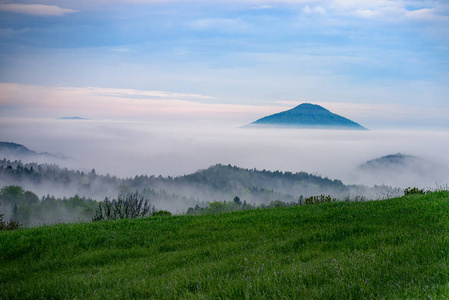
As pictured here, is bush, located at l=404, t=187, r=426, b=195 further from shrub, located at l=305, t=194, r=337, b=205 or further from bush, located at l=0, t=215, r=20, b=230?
bush, located at l=0, t=215, r=20, b=230

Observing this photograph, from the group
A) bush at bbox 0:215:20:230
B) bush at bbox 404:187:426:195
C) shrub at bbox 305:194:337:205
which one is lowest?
bush at bbox 0:215:20:230

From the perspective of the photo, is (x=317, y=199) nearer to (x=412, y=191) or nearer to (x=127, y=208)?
(x=412, y=191)

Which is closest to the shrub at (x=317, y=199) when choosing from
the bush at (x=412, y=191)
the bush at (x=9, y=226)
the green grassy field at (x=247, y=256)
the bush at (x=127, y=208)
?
the green grassy field at (x=247, y=256)

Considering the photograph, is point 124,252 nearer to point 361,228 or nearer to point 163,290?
point 163,290

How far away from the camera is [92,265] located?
33.3 ft

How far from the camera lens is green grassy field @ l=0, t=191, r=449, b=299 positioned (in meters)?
5.44

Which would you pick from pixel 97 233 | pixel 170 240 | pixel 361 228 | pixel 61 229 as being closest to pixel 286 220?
pixel 361 228

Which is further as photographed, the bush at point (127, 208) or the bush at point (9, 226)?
the bush at point (127, 208)

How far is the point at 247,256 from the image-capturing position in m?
8.26

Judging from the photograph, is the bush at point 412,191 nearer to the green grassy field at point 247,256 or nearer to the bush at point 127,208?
the green grassy field at point 247,256

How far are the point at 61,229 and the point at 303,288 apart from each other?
12282 mm

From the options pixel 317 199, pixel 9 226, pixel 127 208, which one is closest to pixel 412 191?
pixel 317 199

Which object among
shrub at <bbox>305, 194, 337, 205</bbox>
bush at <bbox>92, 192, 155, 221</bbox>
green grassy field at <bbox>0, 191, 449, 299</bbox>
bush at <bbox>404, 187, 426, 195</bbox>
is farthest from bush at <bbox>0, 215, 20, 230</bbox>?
bush at <bbox>404, 187, 426, 195</bbox>

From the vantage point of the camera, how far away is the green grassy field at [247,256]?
544cm
